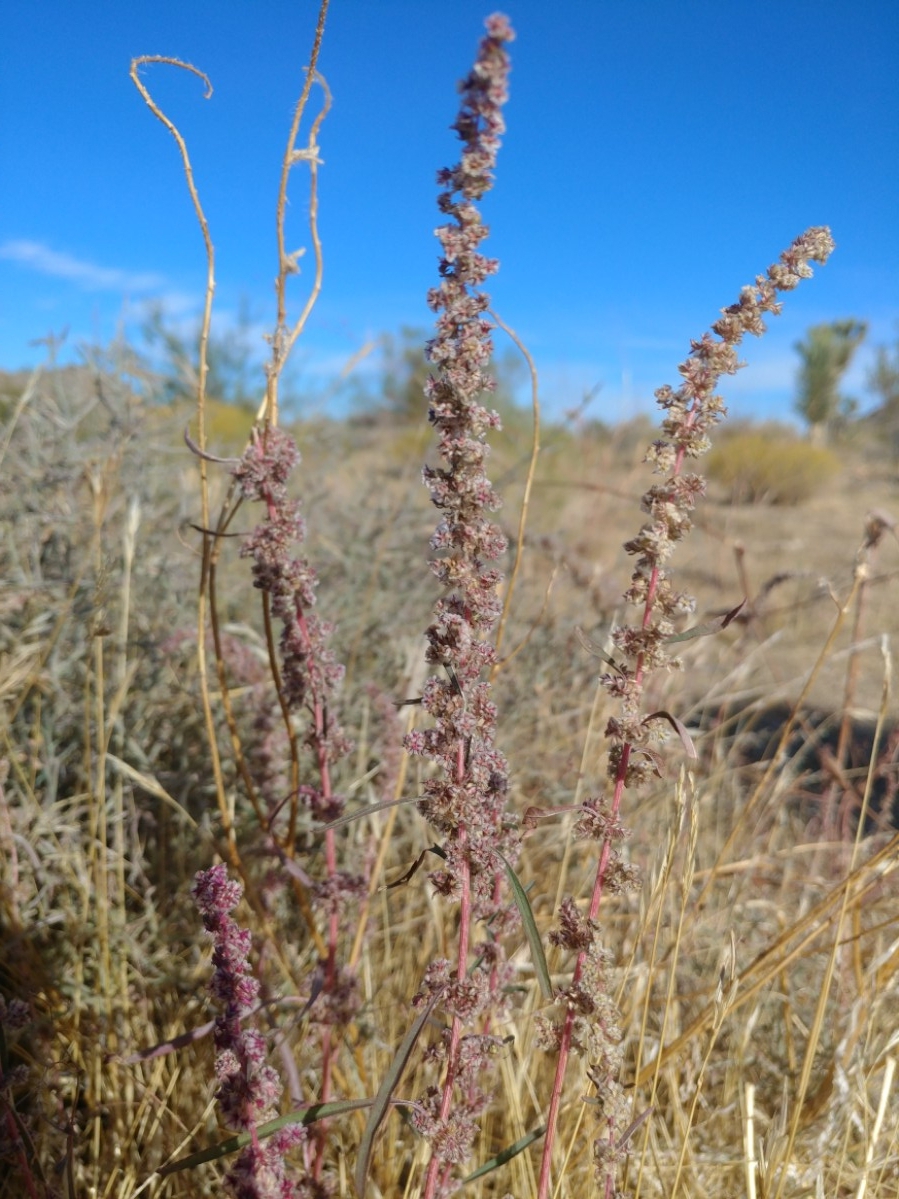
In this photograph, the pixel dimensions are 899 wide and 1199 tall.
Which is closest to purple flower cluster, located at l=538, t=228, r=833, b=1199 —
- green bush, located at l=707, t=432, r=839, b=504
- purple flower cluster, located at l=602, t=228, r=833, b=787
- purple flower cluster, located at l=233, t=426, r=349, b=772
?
purple flower cluster, located at l=602, t=228, r=833, b=787

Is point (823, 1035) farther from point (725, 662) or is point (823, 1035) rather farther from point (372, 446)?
point (372, 446)

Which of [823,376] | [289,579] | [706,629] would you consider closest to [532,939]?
[706,629]

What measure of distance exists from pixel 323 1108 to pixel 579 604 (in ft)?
7.93

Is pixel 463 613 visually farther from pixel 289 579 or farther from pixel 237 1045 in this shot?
pixel 237 1045

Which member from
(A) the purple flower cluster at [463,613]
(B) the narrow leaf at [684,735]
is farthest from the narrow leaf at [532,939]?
(B) the narrow leaf at [684,735]

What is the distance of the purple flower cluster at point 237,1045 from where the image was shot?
2.08 feet

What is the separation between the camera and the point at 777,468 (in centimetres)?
985

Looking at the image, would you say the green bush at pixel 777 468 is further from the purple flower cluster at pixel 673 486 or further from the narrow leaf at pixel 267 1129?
the narrow leaf at pixel 267 1129

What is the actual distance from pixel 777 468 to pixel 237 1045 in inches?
399

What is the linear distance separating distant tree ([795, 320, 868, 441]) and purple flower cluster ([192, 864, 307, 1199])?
1583 centimetres

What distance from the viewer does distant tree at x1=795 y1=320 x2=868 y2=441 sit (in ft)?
49.2

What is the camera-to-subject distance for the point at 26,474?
206cm

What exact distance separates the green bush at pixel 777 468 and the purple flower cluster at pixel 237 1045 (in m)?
8.93

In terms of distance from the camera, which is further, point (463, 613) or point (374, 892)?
point (374, 892)
